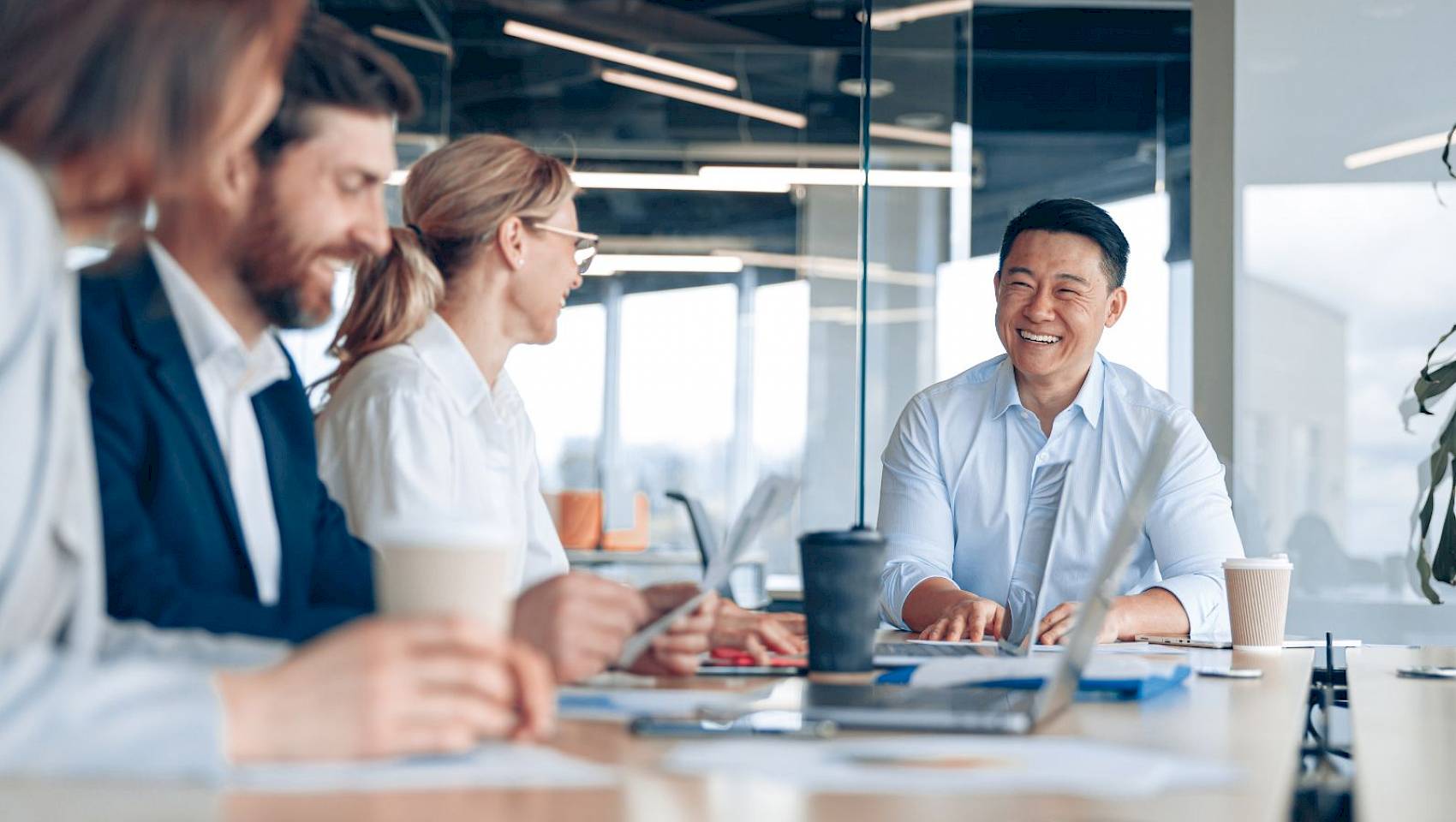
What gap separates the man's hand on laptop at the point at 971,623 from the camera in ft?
7.27

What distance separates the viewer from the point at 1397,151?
13.8 feet

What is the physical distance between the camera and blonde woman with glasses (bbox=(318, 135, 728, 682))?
2189mm

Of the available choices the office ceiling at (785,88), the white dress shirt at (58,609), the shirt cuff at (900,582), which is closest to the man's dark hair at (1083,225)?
the shirt cuff at (900,582)

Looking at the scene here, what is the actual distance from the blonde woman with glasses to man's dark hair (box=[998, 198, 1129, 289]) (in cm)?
101

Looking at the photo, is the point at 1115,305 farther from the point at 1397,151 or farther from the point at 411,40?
the point at 411,40

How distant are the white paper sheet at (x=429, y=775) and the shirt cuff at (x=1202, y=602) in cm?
178

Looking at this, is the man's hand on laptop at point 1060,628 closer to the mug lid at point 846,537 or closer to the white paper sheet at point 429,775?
the mug lid at point 846,537

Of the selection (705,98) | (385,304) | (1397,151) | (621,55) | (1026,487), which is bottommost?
(1026,487)

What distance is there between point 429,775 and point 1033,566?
1.13 metres

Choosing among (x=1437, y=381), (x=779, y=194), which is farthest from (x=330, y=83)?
(x=779, y=194)

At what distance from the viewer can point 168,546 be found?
1.47 metres

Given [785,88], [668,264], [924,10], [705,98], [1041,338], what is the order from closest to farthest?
[1041,338] < [924,10] < [785,88] < [705,98] < [668,264]

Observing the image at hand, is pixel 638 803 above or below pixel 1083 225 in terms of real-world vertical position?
below

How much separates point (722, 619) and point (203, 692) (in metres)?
1.00
